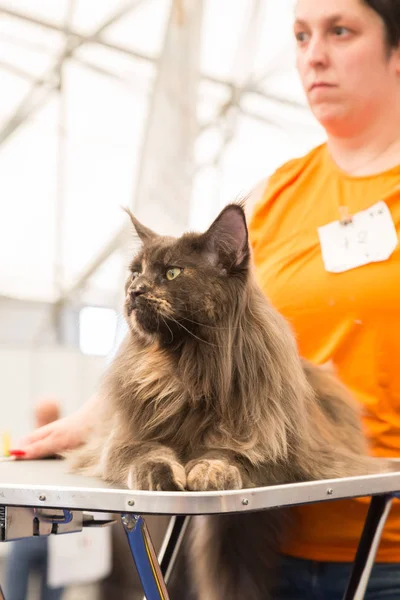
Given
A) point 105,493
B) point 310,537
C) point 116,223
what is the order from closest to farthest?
point 105,493 < point 310,537 < point 116,223

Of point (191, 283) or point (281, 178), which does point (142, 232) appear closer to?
point (191, 283)

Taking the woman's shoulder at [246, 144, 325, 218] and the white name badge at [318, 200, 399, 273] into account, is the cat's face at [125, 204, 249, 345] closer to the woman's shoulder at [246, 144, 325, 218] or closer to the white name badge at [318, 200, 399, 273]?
the white name badge at [318, 200, 399, 273]

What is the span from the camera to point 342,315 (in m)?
1.46

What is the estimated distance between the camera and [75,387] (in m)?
4.00

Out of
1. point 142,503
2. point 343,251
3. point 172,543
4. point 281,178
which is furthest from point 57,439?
point 281,178

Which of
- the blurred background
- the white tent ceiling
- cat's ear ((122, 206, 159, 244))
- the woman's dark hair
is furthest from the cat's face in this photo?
the white tent ceiling

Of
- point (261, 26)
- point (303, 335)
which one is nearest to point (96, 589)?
point (303, 335)

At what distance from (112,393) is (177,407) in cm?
15

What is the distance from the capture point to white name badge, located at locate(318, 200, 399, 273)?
1.47 m

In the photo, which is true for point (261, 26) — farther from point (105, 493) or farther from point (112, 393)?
point (105, 493)

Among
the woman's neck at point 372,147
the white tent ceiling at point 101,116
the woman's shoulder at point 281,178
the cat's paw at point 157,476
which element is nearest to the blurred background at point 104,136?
the white tent ceiling at point 101,116

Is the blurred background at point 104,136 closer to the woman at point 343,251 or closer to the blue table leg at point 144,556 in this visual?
the woman at point 343,251

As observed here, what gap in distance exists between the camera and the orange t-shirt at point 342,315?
4.57ft

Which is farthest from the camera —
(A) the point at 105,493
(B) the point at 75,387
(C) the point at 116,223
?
(C) the point at 116,223
